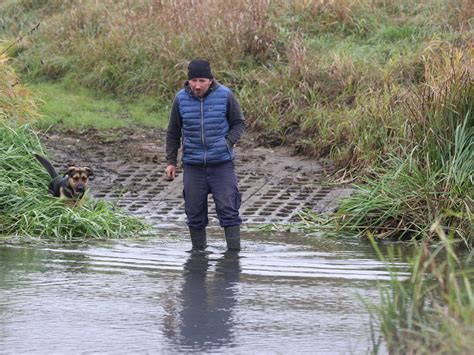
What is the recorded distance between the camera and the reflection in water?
6820mm

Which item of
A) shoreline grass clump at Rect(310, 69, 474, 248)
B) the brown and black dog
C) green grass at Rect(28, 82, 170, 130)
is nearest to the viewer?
shoreline grass clump at Rect(310, 69, 474, 248)

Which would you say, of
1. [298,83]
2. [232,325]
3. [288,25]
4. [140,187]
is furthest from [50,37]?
[232,325]

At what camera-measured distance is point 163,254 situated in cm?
989

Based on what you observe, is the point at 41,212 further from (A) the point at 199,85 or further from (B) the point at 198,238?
(A) the point at 199,85

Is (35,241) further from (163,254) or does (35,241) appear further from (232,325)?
(232,325)

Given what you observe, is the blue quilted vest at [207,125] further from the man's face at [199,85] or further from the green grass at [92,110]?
the green grass at [92,110]

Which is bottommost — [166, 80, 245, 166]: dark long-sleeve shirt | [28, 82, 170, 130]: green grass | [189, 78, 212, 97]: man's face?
[28, 82, 170, 130]: green grass

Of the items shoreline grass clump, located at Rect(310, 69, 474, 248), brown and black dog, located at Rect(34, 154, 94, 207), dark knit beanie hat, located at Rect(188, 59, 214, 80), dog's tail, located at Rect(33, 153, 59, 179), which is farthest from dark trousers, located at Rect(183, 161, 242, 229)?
dog's tail, located at Rect(33, 153, 59, 179)

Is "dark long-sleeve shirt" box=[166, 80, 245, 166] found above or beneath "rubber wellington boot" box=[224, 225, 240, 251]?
above

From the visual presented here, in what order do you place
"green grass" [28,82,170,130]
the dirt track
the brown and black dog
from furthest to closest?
"green grass" [28,82,170,130] → the dirt track → the brown and black dog

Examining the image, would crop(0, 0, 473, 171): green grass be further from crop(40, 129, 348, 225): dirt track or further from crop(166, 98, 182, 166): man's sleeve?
crop(166, 98, 182, 166): man's sleeve

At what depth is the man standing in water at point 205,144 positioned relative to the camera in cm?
980

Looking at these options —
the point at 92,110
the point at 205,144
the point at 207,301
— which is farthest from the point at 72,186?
the point at 92,110

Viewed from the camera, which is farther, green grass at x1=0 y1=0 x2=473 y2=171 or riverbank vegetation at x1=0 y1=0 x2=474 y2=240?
green grass at x1=0 y1=0 x2=473 y2=171
